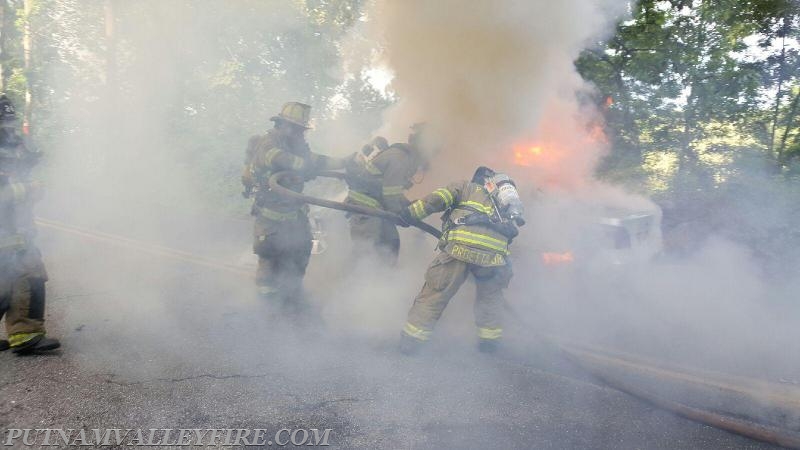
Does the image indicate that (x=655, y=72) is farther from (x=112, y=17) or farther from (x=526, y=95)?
(x=112, y=17)

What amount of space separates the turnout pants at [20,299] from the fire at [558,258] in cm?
519

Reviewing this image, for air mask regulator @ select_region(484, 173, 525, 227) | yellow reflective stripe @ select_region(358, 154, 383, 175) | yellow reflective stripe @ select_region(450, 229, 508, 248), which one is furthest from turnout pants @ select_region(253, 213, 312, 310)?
air mask regulator @ select_region(484, 173, 525, 227)

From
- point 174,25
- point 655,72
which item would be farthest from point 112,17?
point 655,72

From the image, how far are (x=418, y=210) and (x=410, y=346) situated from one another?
3.63 ft

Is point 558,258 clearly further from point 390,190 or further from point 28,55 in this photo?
point 28,55

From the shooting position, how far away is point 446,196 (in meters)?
4.25

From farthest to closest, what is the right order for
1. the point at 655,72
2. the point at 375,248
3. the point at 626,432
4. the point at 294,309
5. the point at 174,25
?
1. the point at 174,25
2. the point at 655,72
3. the point at 375,248
4. the point at 294,309
5. the point at 626,432

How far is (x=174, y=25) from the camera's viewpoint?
1220 cm

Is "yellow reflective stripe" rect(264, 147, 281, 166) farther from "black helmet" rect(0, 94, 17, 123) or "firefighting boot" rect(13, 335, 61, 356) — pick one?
"firefighting boot" rect(13, 335, 61, 356)

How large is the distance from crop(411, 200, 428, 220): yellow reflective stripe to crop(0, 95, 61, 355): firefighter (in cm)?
293

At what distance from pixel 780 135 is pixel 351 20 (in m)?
8.31

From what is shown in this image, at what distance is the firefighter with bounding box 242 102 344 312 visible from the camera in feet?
16.7

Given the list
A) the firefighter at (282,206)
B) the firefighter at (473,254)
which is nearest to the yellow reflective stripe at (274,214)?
the firefighter at (282,206)

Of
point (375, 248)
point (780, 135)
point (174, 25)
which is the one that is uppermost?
point (174, 25)
